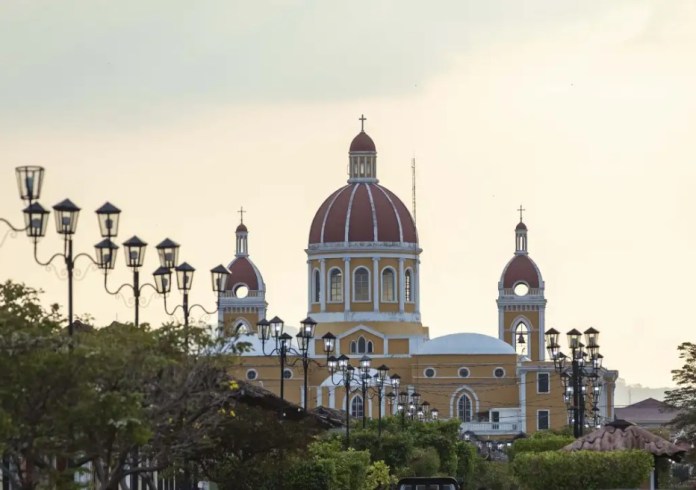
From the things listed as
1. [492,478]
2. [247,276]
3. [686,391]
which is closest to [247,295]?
[247,276]

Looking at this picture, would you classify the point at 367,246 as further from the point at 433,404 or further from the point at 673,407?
the point at 673,407

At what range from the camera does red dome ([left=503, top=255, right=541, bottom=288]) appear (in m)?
162

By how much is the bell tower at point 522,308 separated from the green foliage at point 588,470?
108390mm

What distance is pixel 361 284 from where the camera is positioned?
506 feet

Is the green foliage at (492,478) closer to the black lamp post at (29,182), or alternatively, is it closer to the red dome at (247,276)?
the black lamp post at (29,182)

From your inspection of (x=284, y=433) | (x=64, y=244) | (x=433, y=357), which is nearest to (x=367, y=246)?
(x=433, y=357)

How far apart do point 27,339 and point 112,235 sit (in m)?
4.75

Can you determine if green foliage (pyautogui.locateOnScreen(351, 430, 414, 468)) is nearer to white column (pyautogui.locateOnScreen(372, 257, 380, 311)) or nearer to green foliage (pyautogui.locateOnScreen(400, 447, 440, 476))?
green foliage (pyautogui.locateOnScreen(400, 447, 440, 476))

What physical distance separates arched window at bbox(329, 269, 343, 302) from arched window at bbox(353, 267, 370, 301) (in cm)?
96

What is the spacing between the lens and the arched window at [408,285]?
153750 mm

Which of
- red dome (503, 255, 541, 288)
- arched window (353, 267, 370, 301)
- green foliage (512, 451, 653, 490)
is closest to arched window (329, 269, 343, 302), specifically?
arched window (353, 267, 370, 301)

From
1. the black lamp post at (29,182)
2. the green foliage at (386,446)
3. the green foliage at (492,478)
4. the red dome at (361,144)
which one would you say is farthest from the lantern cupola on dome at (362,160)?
the black lamp post at (29,182)

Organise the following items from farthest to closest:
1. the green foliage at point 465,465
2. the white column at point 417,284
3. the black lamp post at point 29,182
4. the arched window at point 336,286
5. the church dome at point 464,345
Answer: the white column at point 417,284 < the arched window at point 336,286 < the church dome at point 464,345 < the green foliage at point 465,465 < the black lamp post at point 29,182

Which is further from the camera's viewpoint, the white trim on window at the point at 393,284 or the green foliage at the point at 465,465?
the white trim on window at the point at 393,284
